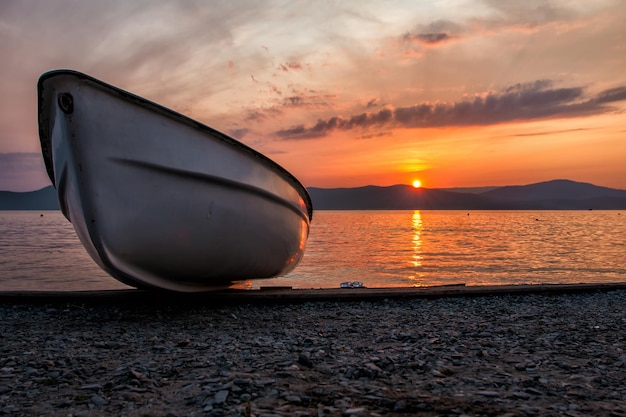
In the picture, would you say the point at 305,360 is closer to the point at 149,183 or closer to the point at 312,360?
the point at 312,360

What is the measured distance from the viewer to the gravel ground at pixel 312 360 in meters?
3.46

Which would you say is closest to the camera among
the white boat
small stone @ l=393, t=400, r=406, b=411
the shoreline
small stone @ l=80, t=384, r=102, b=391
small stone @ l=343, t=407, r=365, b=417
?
small stone @ l=343, t=407, r=365, b=417

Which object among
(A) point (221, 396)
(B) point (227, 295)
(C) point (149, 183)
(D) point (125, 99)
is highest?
(D) point (125, 99)

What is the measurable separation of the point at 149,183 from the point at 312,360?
328 centimetres

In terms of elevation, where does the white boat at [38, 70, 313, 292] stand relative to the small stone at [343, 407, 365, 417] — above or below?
above

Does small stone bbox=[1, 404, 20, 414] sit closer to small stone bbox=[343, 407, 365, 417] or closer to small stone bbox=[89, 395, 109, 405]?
small stone bbox=[89, 395, 109, 405]

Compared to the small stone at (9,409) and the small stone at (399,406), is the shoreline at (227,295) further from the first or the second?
the small stone at (399,406)

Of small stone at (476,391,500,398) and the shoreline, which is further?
the shoreline

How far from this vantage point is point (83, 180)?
609cm

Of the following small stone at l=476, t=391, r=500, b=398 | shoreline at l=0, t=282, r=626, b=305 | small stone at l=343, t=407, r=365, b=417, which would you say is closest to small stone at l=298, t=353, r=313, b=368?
small stone at l=343, t=407, r=365, b=417

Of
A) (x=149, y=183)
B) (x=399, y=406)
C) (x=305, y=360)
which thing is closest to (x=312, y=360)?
(x=305, y=360)

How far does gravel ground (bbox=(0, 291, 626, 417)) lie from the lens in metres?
3.46

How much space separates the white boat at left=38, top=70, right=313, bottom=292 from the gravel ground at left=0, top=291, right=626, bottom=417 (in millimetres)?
965

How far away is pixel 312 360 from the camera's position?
467 centimetres
